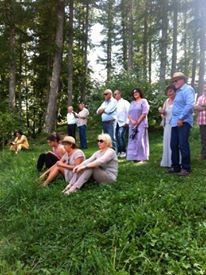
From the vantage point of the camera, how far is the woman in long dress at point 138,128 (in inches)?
400

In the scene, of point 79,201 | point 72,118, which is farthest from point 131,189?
point 72,118

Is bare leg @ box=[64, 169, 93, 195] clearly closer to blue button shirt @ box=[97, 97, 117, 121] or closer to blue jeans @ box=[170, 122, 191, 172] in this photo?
blue jeans @ box=[170, 122, 191, 172]

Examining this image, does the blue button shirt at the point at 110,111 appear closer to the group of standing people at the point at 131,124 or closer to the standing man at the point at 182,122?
the group of standing people at the point at 131,124

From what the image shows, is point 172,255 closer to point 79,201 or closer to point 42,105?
point 79,201

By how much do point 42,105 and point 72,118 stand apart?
1530cm

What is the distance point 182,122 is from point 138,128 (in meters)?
2.30

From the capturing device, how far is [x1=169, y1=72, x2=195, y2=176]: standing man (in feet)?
26.6

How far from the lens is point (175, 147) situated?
8.48 meters

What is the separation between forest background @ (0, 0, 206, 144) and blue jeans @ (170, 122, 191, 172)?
9.32 meters

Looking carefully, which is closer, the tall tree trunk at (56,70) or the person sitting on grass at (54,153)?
the person sitting on grass at (54,153)

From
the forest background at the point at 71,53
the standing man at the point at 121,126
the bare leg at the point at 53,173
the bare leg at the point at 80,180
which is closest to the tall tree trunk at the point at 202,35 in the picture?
the forest background at the point at 71,53

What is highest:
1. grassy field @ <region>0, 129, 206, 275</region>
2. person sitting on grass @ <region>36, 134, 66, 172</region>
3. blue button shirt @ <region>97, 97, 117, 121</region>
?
blue button shirt @ <region>97, 97, 117, 121</region>

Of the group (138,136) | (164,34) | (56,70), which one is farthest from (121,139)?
(164,34)

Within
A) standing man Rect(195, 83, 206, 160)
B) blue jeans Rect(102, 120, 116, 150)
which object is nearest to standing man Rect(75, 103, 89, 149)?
blue jeans Rect(102, 120, 116, 150)
